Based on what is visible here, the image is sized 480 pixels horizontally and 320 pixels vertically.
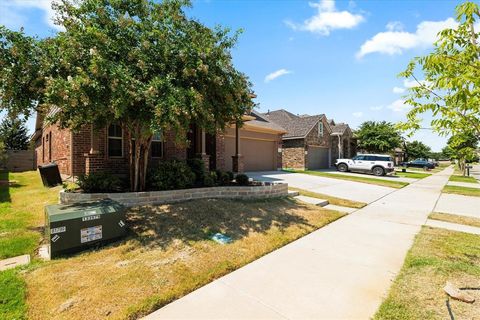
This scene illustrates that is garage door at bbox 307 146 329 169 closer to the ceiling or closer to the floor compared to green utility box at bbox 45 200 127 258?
closer to the ceiling

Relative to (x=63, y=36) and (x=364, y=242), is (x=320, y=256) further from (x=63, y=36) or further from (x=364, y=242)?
(x=63, y=36)

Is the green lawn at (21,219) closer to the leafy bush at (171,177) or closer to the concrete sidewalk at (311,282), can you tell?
the leafy bush at (171,177)

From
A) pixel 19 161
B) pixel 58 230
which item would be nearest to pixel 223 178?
pixel 58 230

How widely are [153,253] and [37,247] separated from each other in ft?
7.62

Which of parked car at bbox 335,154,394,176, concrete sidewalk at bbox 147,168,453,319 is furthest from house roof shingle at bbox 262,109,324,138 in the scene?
concrete sidewalk at bbox 147,168,453,319

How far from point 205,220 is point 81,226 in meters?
2.69

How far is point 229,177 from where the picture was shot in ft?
32.8

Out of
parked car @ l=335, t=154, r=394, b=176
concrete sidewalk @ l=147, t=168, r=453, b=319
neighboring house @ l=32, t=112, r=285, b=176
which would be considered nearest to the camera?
concrete sidewalk @ l=147, t=168, r=453, b=319

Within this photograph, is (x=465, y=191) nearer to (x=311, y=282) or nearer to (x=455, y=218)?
(x=455, y=218)

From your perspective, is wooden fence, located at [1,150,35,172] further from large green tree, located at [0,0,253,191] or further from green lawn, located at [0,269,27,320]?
green lawn, located at [0,269,27,320]

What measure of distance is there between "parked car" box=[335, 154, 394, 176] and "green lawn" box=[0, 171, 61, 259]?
848 inches

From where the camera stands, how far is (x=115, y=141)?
945 cm

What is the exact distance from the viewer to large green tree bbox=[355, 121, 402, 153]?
27766 mm

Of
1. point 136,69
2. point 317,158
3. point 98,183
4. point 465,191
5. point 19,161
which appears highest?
point 136,69
